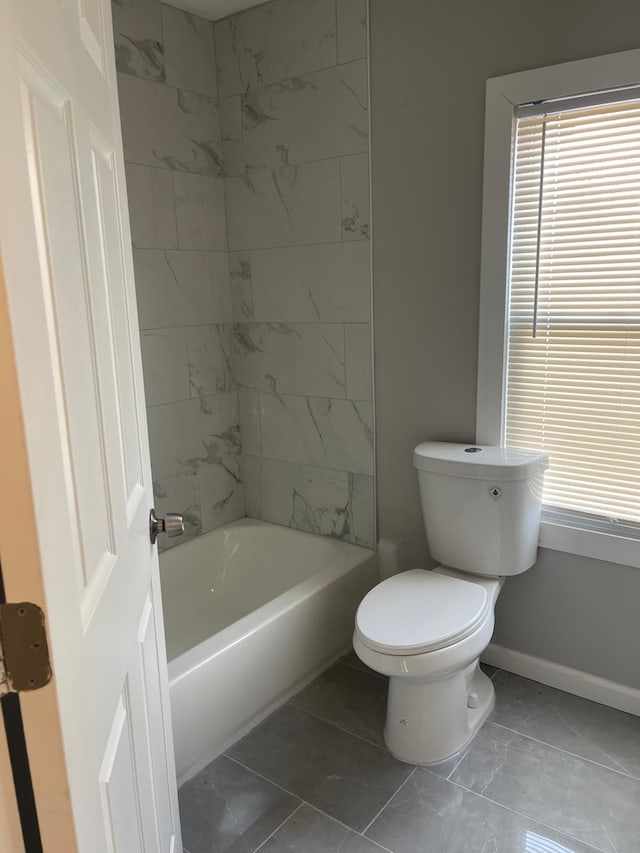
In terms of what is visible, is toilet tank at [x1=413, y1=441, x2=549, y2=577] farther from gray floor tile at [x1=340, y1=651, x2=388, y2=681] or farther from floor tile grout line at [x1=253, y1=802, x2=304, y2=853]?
floor tile grout line at [x1=253, y1=802, x2=304, y2=853]

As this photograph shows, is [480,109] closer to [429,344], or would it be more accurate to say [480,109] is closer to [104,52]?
[429,344]

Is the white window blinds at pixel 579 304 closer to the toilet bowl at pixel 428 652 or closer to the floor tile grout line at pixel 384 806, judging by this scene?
the toilet bowl at pixel 428 652

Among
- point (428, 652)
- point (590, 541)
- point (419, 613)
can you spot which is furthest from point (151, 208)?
point (590, 541)

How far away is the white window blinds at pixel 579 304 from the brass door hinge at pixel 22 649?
1.81 metres

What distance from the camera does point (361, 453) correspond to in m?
2.59

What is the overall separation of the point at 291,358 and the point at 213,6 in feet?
4.40

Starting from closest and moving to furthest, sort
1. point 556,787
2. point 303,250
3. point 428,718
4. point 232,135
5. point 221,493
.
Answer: point 556,787 → point 428,718 → point 303,250 → point 232,135 → point 221,493

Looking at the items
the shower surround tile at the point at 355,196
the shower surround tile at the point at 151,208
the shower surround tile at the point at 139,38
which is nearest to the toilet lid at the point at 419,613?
the shower surround tile at the point at 355,196

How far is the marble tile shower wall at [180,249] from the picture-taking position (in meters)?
2.38

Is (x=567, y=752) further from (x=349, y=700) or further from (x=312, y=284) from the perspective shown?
(x=312, y=284)

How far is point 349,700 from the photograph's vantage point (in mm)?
2291

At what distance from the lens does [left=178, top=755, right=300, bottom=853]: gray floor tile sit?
173 cm

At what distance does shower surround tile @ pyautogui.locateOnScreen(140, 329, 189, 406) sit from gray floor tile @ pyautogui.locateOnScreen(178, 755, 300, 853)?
1.33m

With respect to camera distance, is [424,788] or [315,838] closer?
[315,838]
